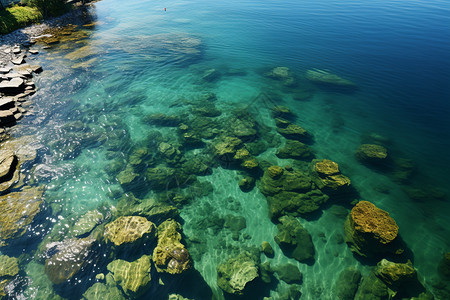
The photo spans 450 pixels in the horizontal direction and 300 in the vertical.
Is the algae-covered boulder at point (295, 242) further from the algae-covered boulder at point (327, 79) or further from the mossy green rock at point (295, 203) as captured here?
the algae-covered boulder at point (327, 79)

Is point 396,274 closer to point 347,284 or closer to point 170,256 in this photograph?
point 347,284

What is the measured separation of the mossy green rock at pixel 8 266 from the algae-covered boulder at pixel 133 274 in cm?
374

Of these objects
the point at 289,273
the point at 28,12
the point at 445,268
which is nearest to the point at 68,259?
the point at 289,273

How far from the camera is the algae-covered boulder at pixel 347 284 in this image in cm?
810

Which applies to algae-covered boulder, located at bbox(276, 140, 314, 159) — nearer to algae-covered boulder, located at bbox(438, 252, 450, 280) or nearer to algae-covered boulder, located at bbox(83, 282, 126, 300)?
algae-covered boulder, located at bbox(438, 252, 450, 280)

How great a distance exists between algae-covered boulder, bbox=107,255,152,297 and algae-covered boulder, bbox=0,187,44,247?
508 cm

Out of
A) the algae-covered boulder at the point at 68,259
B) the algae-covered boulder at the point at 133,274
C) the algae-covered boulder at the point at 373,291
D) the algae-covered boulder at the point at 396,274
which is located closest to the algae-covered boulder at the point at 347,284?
the algae-covered boulder at the point at 373,291

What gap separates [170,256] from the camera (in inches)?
320

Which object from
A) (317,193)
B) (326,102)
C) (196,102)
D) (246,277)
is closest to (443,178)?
(317,193)

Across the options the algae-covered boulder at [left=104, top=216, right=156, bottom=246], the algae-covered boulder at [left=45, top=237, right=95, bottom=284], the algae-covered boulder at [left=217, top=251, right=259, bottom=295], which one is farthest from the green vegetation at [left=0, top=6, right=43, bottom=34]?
the algae-covered boulder at [left=217, top=251, right=259, bottom=295]

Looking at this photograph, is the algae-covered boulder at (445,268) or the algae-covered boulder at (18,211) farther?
the algae-covered boulder at (18,211)

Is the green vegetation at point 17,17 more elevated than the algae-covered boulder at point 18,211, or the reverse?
the green vegetation at point 17,17

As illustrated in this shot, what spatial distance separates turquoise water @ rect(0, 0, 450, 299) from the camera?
30.4ft

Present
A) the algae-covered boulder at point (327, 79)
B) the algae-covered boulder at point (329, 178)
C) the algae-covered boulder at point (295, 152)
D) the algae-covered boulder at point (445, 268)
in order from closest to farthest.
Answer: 1. the algae-covered boulder at point (445, 268)
2. the algae-covered boulder at point (329, 178)
3. the algae-covered boulder at point (295, 152)
4. the algae-covered boulder at point (327, 79)
